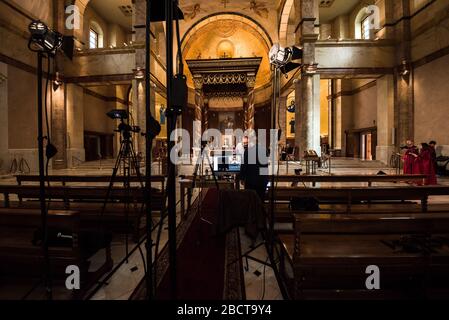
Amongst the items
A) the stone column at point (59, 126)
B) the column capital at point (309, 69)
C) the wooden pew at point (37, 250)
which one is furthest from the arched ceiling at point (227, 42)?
the wooden pew at point (37, 250)

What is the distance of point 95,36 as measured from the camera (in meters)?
18.0

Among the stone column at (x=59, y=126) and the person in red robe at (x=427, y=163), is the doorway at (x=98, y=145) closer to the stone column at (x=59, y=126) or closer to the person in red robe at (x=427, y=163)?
the stone column at (x=59, y=126)

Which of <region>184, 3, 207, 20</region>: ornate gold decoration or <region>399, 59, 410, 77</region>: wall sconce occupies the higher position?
<region>184, 3, 207, 20</region>: ornate gold decoration

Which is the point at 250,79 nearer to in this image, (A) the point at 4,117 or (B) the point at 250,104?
(B) the point at 250,104

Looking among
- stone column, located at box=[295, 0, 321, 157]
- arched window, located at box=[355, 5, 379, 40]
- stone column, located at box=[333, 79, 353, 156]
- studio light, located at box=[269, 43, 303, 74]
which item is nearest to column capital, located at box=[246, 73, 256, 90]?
stone column, located at box=[295, 0, 321, 157]

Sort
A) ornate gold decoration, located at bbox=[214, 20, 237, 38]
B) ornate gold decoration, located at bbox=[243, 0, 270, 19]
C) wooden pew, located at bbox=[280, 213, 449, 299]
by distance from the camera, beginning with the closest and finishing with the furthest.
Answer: wooden pew, located at bbox=[280, 213, 449, 299], ornate gold decoration, located at bbox=[243, 0, 270, 19], ornate gold decoration, located at bbox=[214, 20, 237, 38]

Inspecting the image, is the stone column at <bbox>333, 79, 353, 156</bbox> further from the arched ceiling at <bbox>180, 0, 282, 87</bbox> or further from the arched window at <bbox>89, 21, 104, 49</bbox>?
the arched window at <bbox>89, 21, 104, 49</bbox>

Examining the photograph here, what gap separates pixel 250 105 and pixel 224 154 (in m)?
5.92

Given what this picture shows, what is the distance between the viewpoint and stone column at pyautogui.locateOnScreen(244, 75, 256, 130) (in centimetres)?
1431

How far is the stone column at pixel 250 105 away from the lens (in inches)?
563

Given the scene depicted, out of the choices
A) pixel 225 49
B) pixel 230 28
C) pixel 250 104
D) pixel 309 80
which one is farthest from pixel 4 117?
pixel 230 28

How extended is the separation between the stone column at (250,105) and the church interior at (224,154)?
3.2 inches

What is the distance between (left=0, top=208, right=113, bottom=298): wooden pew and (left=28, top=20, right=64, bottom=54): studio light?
1.40 m
